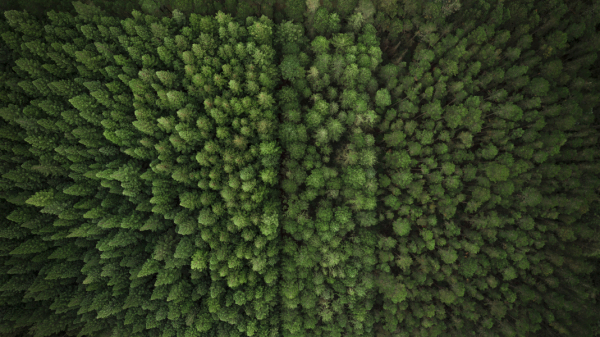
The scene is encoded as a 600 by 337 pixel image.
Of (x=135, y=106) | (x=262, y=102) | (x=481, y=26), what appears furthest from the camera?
(x=481, y=26)

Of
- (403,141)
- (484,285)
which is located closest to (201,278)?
(403,141)

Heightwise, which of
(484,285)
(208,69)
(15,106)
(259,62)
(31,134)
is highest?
(259,62)

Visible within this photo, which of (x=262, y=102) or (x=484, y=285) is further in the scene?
(x=484, y=285)

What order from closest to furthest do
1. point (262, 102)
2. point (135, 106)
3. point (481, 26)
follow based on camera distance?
1. point (135, 106)
2. point (262, 102)
3. point (481, 26)

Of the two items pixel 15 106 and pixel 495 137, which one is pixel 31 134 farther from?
pixel 495 137

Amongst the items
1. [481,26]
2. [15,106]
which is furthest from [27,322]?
[481,26]

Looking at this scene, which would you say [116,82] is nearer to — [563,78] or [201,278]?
[201,278]

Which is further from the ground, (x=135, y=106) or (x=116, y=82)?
(x=116, y=82)
